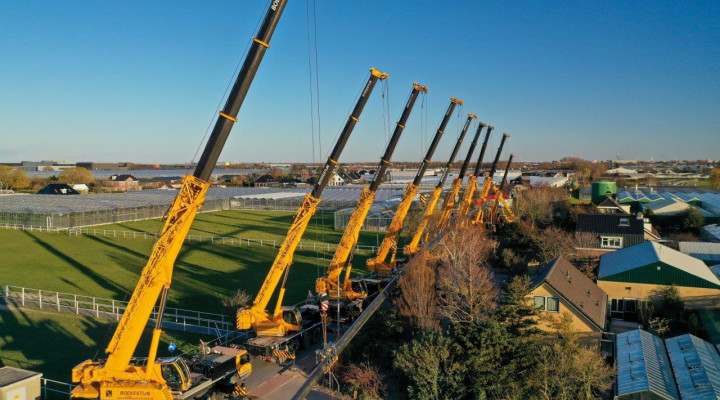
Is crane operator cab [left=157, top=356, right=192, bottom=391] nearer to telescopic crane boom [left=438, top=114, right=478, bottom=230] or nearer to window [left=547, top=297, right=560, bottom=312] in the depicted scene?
window [left=547, top=297, right=560, bottom=312]

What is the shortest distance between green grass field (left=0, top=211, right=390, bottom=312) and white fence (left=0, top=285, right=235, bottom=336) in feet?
4.89

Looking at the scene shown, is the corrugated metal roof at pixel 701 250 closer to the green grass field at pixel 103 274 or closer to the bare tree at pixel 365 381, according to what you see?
the green grass field at pixel 103 274

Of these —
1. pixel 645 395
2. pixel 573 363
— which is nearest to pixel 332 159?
pixel 573 363

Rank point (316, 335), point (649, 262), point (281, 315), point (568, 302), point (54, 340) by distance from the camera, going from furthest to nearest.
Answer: point (649, 262) < point (316, 335) < point (54, 340) < point (568, 302) < point (281, 315)

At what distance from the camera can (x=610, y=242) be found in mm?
39031

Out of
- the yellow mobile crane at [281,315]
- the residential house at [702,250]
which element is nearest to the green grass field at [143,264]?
the yellow mobile crane at [281,315]

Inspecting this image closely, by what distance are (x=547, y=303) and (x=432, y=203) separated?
15.5 m

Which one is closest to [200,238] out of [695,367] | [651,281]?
[651,281]

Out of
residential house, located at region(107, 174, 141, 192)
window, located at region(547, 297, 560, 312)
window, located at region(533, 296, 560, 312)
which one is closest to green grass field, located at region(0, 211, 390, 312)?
window, located at region(533, 296, 560, 312)

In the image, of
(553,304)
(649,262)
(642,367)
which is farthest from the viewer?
(649,262)

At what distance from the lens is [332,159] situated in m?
23.0

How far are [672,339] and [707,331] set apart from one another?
9.10 ft

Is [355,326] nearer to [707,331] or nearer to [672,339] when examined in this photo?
[672,339]

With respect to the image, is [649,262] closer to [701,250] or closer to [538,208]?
[701,250]
